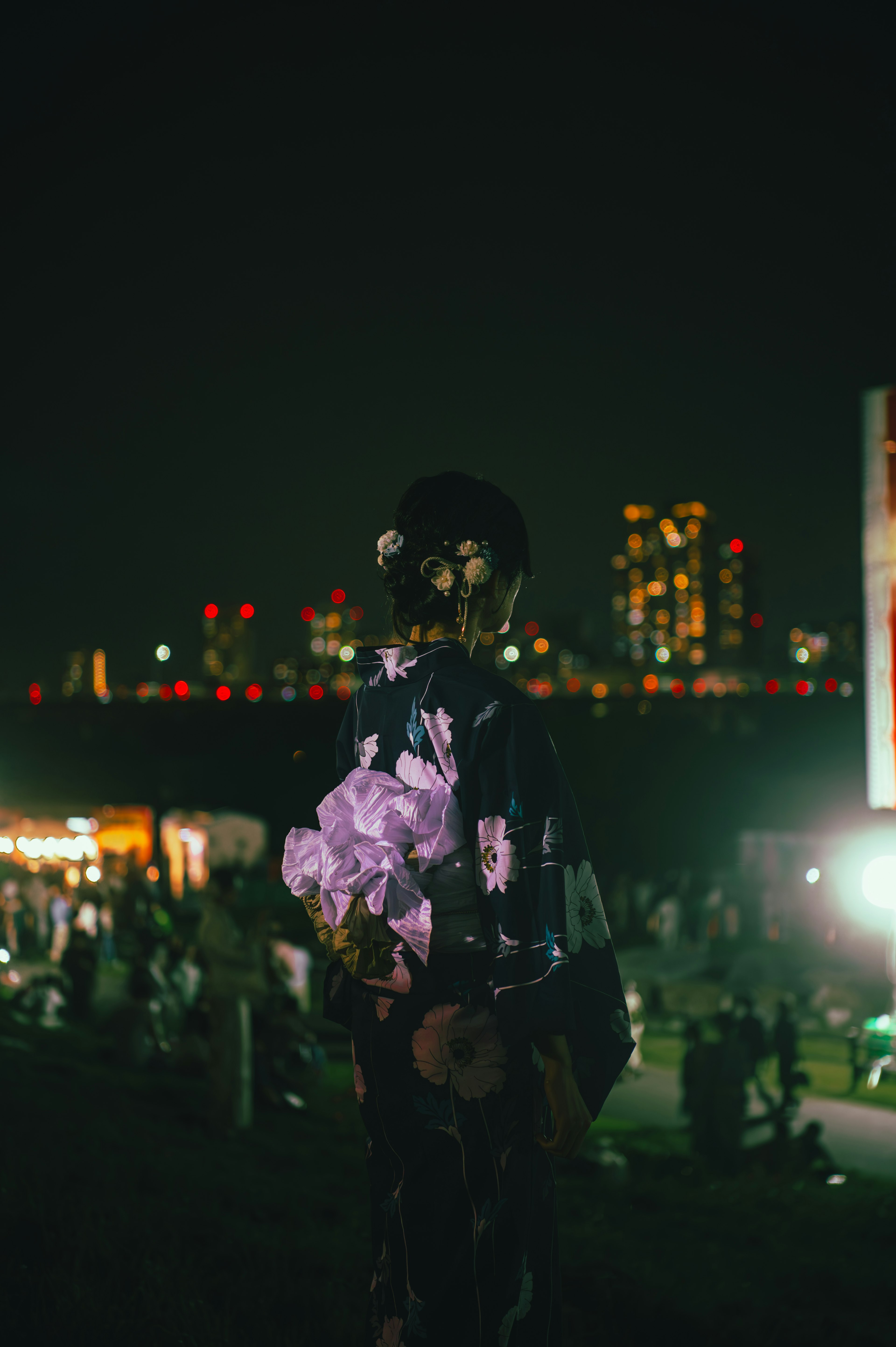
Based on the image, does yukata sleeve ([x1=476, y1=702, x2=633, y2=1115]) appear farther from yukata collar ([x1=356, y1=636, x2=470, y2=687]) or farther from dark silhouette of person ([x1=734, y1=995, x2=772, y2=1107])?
dark silhouette of person ([x1=734, y1=995, x2=772, y2=1107])

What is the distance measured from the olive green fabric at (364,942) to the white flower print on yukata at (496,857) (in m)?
0.28

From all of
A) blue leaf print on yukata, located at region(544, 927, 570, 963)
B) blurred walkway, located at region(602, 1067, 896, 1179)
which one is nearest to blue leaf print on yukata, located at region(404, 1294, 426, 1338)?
blue leaf print on yukata, located at region(544, 927, 570, 963)

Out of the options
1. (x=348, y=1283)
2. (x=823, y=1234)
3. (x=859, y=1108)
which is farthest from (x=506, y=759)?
(x=859, y=1108)

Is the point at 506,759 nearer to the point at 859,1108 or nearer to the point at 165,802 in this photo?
the point at 859,1108

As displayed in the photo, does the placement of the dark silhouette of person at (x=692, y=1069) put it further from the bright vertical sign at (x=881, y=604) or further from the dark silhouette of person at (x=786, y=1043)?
the bright vertical sign at (x=881, y=604)

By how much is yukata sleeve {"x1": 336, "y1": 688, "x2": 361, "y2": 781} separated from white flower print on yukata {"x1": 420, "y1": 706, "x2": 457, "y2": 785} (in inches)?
12.9

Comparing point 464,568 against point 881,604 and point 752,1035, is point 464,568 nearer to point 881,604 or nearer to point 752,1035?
point 881,604

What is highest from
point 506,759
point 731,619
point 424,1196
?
point 731,619

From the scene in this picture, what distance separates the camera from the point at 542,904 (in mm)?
1779

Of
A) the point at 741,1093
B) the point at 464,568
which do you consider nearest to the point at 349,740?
the point at 464,568

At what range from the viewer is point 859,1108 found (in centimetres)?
941

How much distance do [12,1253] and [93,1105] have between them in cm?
312

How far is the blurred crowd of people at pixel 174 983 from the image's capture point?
601 cm

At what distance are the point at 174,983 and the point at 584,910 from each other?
1012cm
